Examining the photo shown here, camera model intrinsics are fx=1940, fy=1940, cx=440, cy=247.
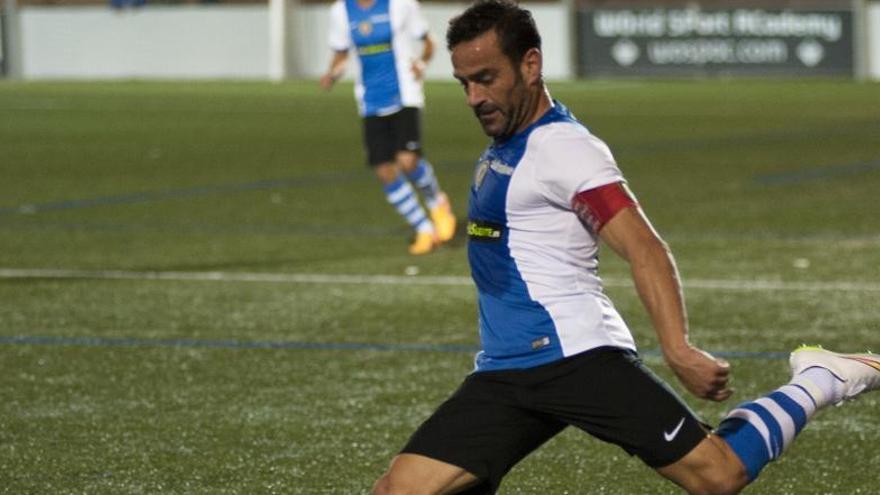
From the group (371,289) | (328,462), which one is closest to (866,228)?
(371,289)

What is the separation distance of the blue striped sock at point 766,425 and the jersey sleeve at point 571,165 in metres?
0.72

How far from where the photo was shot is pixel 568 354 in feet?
15.6

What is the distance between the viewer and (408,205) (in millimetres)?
13383

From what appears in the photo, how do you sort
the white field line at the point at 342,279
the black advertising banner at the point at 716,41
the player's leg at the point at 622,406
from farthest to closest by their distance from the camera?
the black advertising banner at the point at 716,41 < the white field line at the point at 342,279 < the player's leg at the point at 622,406

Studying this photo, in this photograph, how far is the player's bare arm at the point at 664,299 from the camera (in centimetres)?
441

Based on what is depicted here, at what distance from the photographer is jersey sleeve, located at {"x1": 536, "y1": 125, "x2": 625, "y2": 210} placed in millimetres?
4574

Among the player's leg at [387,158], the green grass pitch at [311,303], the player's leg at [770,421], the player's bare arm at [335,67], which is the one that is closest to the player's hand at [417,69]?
the player's leg at [387,158]

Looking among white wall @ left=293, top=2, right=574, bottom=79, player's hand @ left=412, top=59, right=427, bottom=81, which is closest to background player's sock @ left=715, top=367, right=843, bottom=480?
player's hand @ left=412, top=59, right=427, bottom=81

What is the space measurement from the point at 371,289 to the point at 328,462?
4439mm

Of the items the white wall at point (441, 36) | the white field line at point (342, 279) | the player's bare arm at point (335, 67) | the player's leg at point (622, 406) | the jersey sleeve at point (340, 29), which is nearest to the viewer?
the player's leg at point (622, 406)

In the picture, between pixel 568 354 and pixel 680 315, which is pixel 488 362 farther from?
pixel 680 315

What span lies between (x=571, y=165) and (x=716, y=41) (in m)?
32.8

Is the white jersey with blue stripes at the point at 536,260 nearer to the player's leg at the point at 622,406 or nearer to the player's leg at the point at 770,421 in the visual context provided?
the player's leg at the point at 622,406

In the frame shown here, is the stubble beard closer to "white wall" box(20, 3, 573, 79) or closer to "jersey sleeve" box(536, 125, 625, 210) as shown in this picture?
"jersey sleeve" box(536, 125, 625, 210)
